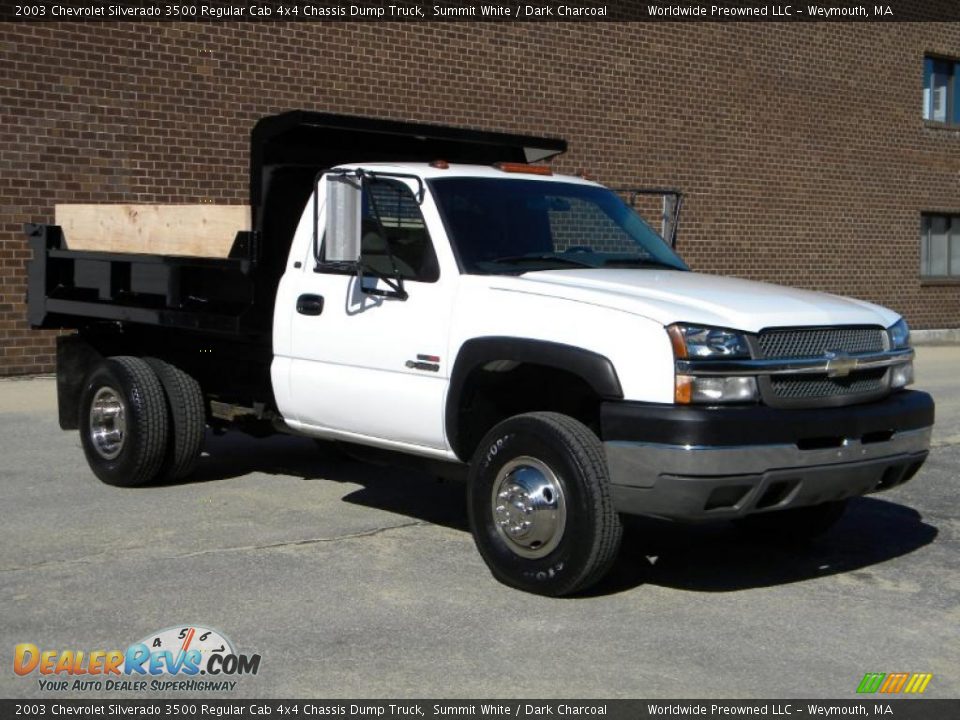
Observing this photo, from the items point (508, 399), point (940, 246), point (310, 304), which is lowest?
point (508, 399)

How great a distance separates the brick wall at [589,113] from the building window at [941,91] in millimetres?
350

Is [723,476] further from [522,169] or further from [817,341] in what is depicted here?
[522,169]

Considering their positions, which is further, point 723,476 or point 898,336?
point 898,336

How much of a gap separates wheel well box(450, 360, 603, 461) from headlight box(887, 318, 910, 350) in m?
1.47

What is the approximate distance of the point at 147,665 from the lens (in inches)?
200

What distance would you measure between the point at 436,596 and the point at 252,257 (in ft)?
8.19

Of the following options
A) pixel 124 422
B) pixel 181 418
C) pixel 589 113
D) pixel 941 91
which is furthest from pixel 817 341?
pixel 941 91

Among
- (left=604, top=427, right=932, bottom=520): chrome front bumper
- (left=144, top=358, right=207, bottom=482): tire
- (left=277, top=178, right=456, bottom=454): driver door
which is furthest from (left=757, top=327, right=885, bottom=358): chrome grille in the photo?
(left=144, top=358, right=207, bottom=482): tire

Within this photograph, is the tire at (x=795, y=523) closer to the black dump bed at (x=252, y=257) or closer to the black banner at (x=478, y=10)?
the black dump bed at (x=252, y=257)

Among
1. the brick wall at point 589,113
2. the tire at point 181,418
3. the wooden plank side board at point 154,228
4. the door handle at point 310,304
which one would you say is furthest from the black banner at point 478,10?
the door handle at point 310,304

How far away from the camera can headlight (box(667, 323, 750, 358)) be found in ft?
18.5

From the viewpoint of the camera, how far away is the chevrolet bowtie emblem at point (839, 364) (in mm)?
6004
